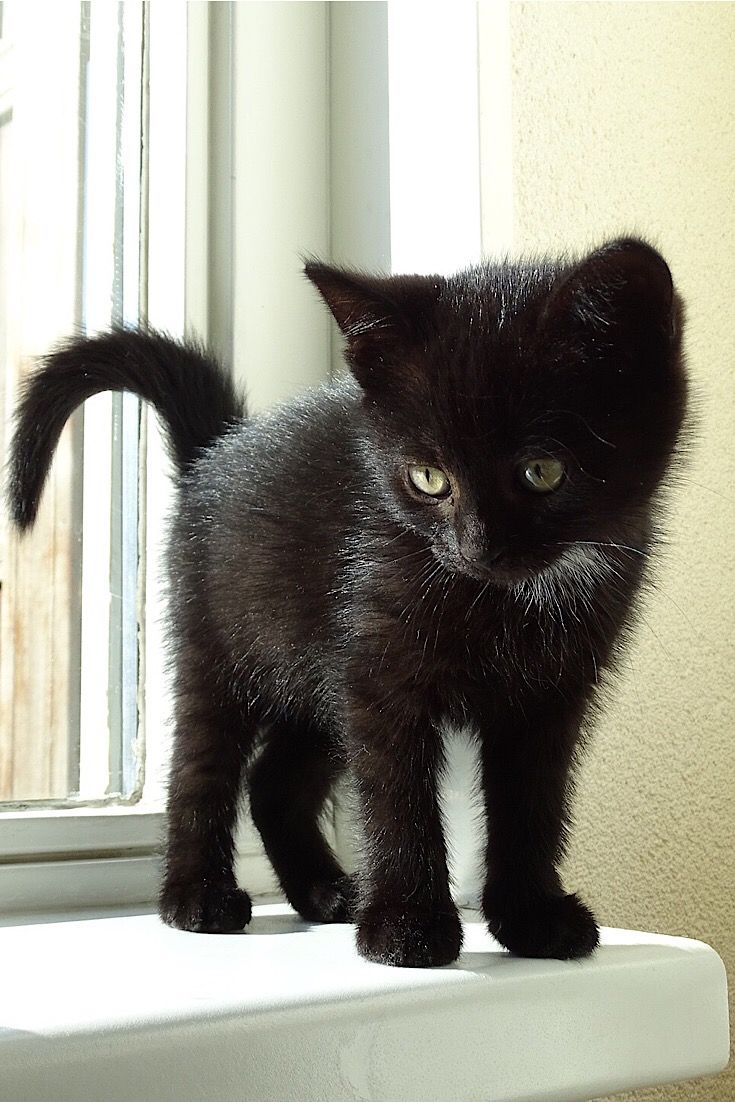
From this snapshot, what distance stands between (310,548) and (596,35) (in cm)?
63

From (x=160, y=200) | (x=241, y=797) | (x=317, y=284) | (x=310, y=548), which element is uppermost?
(x=160, y=200)

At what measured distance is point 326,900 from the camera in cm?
84

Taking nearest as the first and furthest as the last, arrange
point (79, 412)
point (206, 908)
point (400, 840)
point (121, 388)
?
point (400, 840) < point (206, 908) < point (121, 388) < point (79, 412)

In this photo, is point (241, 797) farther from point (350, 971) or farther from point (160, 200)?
point (160, 200)

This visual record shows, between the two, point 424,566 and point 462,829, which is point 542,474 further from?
point 462,829

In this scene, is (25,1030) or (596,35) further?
(596,35)

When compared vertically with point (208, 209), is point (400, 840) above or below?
below

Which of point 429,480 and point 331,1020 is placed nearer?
point 331,1020

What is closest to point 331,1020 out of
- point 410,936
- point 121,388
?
point 410,936

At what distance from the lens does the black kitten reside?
0.64 meters

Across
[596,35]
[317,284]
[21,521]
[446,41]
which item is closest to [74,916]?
[21,521]

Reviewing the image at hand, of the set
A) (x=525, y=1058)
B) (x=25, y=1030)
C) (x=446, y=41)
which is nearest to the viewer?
(x=25, y=1030)

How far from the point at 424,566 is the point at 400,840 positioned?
0.17 meters

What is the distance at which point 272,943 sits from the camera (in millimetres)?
734
